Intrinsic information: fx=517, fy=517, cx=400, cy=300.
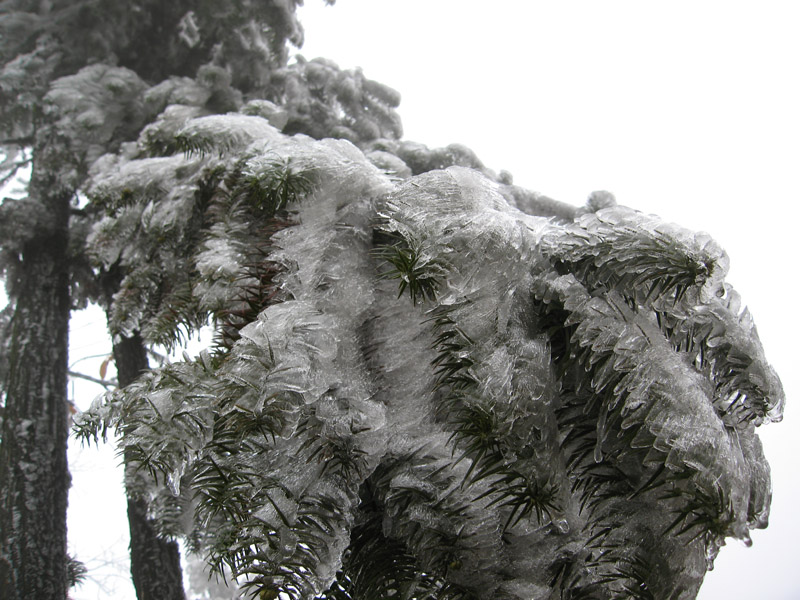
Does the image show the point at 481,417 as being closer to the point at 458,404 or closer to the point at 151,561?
the point at 458,404

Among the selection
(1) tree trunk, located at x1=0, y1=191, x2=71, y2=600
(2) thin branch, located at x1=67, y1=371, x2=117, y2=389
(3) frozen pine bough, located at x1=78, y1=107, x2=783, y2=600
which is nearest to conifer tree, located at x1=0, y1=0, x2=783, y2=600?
(3) frozen pine bough, located at x1=78, y1=107, x2=783, y2=600

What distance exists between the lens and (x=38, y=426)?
2670 mm

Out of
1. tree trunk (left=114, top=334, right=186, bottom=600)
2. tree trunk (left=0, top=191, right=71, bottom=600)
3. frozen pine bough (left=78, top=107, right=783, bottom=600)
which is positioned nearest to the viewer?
frozen pine bough (left=78, top=107, right=783, bottom=600)

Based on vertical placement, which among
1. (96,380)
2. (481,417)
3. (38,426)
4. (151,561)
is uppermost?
(96,380)

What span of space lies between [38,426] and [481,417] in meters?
2.76

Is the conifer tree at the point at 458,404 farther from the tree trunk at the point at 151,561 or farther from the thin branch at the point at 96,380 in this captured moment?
the thin branch at the point at 96,380

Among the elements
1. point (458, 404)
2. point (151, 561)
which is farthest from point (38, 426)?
point (458, 404)

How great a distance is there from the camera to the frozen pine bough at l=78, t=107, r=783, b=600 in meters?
0.82

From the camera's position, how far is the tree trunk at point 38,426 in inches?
91.7

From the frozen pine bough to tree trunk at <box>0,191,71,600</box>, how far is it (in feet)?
5.67

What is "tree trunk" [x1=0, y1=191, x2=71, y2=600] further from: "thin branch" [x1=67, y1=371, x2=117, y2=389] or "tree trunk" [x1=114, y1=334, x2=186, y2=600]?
"thin branch" [x1=67, y1=371, x2=117, y2=389]

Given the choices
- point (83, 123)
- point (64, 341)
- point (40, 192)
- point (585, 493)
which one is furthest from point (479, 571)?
point (40, 192)

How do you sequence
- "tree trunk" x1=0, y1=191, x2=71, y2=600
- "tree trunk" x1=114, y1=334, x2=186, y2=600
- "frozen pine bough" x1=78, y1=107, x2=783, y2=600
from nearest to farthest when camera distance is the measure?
"frozen pine bough" x1=78, y1=107, x2=783, y2=600
"tree trunk" x1=0, y1=191, x2=71, y2=600
"tree trunk" x1=114, y1=334, x2=186, y2=600

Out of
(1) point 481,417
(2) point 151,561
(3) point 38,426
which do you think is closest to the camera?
(1) point 481,417
